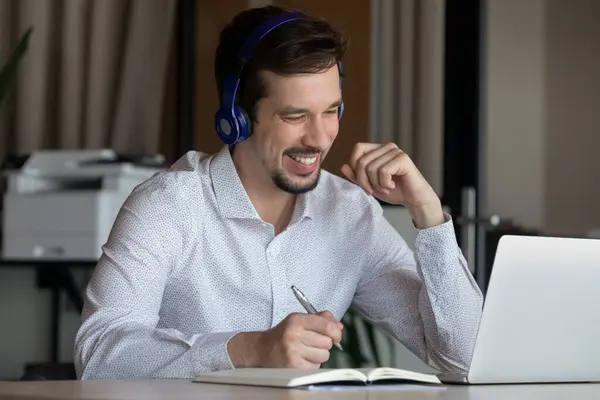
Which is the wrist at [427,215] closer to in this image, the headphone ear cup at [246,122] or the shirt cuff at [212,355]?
the headphone ear cup at [246,122]

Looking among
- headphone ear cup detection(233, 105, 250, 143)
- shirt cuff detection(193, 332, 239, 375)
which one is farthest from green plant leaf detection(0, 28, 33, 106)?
shirt cuff detection(193, 332, 239, 375)

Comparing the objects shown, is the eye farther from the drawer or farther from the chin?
the drawer

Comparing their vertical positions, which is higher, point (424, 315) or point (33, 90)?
point (33, 90)

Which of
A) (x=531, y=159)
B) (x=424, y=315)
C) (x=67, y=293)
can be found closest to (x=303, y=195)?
(x=424, y=315)

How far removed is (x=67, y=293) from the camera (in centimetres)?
411

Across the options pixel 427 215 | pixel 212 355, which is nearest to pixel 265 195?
pixel 427 215

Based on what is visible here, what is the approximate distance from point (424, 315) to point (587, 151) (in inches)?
73.1

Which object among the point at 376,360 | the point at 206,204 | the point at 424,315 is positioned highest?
the point at 206,204

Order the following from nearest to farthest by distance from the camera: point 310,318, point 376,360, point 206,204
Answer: point 310,318
point 206,204
point 376,360

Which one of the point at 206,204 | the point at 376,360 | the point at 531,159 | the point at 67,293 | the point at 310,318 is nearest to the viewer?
the point at 310,318

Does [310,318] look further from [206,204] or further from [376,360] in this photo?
[376,360]

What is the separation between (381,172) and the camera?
190 centimetres

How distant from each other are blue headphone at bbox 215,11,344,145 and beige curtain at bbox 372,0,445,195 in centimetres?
178

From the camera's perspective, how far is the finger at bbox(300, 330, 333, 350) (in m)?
1.48
